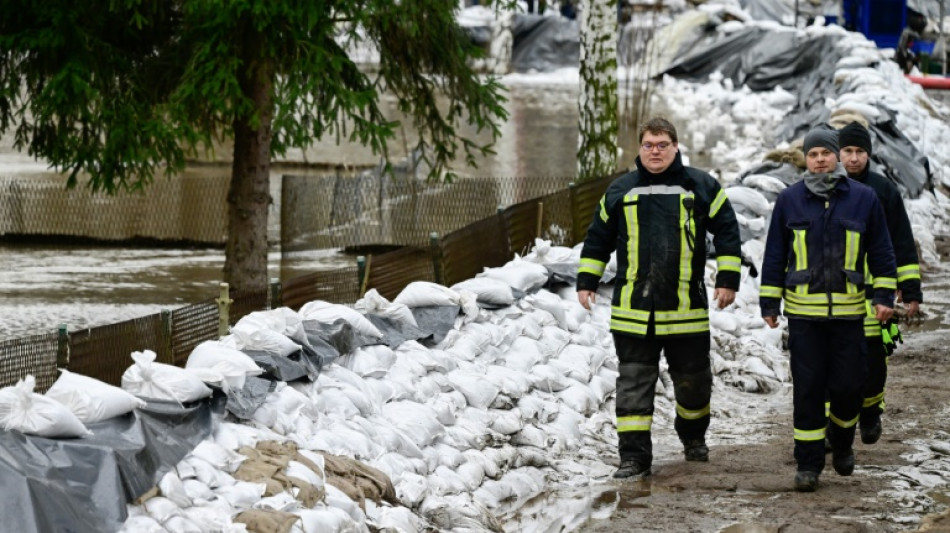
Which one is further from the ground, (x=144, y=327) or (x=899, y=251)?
(x=899, y=251)

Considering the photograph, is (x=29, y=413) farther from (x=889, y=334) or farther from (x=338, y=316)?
(x=889, y=334)

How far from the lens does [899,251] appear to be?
6.48 m

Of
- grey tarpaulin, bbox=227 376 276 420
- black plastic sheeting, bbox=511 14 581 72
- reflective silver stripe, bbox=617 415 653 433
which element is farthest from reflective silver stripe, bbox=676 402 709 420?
black plastic sheeting, bbox=511 14 581 72

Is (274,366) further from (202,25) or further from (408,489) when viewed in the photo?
(202,25)


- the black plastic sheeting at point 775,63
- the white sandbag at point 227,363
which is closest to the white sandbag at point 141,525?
the white sandbag at point 227,363

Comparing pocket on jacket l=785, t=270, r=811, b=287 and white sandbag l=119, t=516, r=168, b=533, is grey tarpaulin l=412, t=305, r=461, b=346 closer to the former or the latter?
pocket on jacket l=785, t=270, r=811, b=287

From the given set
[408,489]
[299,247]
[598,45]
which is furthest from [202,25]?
[408,489]

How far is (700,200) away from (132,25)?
25.7 ft

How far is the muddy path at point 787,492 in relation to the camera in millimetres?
5793

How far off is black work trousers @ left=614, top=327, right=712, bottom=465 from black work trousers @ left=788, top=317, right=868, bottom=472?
46 cm

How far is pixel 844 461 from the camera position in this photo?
6359 millimetres

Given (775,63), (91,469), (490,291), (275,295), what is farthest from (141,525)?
(775,63)

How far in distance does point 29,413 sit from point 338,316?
2.25 m

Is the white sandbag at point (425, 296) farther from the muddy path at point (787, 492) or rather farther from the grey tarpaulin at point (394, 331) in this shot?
the muddy path at point (787, 492)
